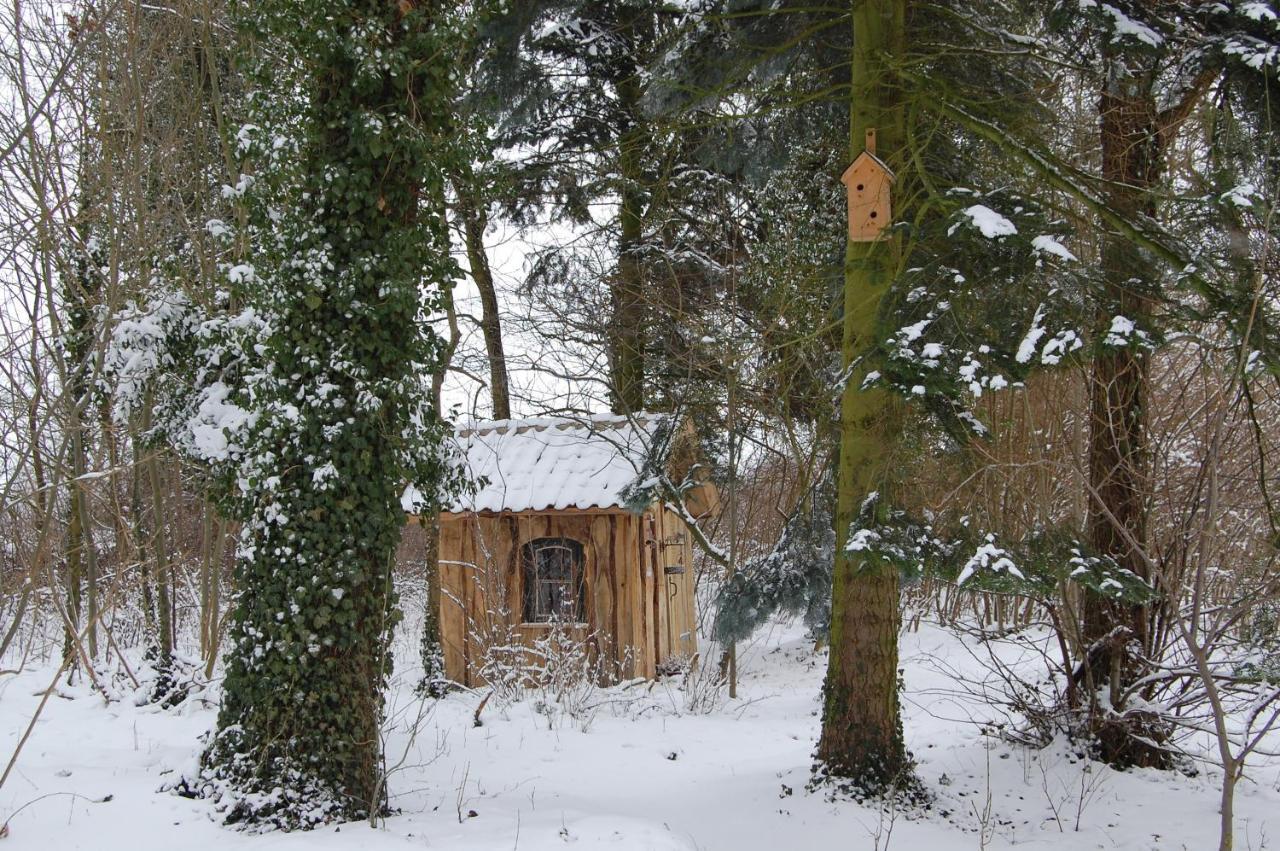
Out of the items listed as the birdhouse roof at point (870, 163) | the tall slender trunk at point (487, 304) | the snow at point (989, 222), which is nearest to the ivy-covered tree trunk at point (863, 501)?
the birdhouse roof at point (870, 163)

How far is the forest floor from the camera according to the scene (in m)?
4.82

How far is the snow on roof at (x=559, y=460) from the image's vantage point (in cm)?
1061

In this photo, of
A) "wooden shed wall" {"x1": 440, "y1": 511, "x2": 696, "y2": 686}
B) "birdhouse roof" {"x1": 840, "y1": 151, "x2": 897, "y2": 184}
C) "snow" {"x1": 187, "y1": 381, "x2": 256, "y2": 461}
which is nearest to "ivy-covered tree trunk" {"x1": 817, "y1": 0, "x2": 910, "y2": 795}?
"birdhouse roof" {"x1": 840, "y1": 151, "x2": 897, "y2": 184}

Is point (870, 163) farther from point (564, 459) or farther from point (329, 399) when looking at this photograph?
point (564, 459)

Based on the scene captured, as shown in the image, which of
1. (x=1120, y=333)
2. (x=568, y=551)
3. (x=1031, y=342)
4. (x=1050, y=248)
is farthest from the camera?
(x=568, y=551)

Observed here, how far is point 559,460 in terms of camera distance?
1148 centimetres

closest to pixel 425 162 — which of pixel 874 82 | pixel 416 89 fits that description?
pixel 416 89

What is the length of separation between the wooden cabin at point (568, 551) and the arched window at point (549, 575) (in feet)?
0.04

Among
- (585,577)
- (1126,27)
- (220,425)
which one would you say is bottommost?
(585,577)

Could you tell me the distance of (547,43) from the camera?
10789mm

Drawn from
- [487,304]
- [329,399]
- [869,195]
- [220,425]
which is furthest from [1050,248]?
[487,304]

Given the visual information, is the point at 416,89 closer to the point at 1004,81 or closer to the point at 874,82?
the point at 874,82

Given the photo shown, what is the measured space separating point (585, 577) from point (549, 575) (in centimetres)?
53

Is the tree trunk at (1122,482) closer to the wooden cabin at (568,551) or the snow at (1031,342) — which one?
the snow at (1031,342)
